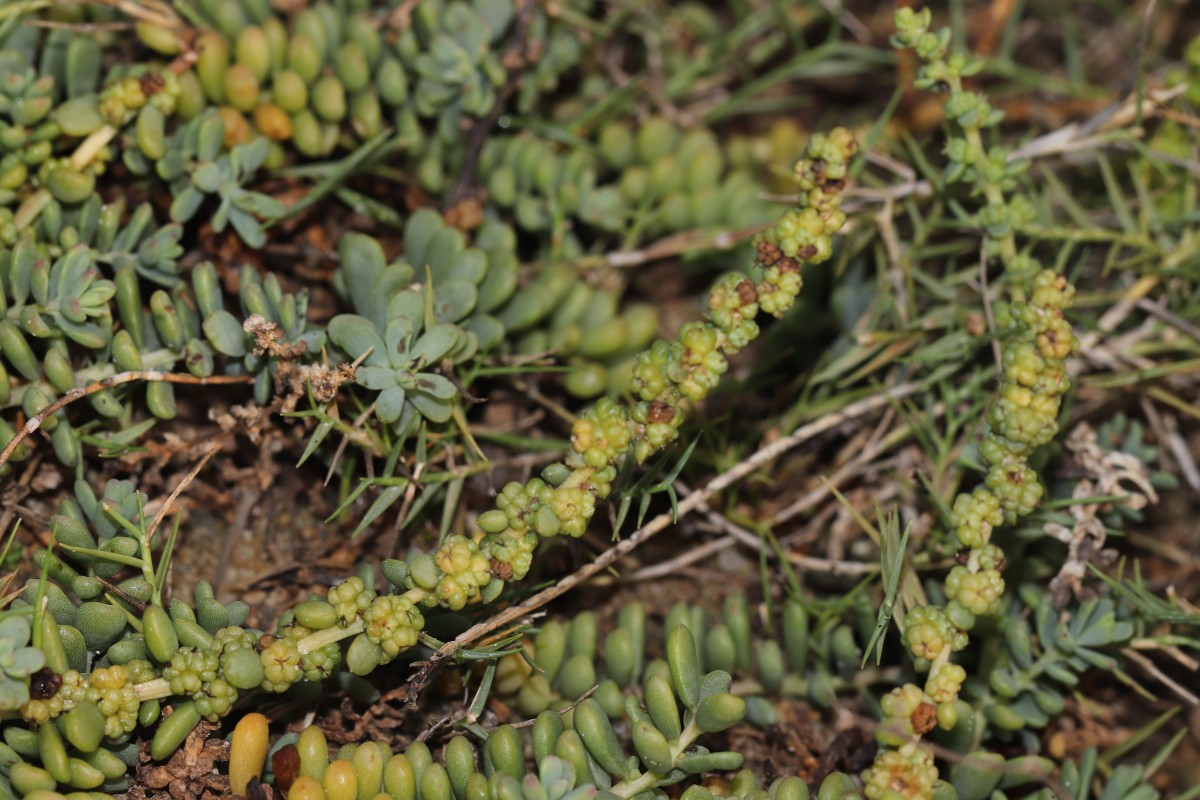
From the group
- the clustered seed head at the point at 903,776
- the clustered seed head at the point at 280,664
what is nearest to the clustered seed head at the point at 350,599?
the clustered seed head at the point at 280,664

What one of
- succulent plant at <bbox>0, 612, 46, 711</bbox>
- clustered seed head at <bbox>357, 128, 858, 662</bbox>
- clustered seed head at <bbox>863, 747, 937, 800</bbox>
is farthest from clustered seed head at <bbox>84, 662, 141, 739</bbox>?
clustered seed head at <bbox>863, 747, 937, 800</bbox>

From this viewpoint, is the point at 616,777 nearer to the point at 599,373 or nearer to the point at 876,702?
the point at 876,702

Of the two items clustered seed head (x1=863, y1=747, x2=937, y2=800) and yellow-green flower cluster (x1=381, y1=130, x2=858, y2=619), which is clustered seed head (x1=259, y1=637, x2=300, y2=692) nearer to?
yellow-green flower cluster (x1=381, y1=130, x2=858, y2=619)

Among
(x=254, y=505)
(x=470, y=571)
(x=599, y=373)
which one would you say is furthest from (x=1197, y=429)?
(x=254, y=505)

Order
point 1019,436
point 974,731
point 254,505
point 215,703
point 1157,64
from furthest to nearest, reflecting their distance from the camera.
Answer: point 1157,64 → point 254,505 → point 974,731 → point 1019,436 → point 215,703

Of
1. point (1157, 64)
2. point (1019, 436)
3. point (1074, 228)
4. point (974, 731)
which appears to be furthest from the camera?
point (1157, 64)

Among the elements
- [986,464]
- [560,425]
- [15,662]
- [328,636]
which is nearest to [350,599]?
[328,636]

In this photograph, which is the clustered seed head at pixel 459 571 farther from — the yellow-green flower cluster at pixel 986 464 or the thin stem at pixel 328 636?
the yellow-green flower cluster at pixel 986 464

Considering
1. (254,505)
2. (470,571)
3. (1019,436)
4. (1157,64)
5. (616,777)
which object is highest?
(1157,64)
